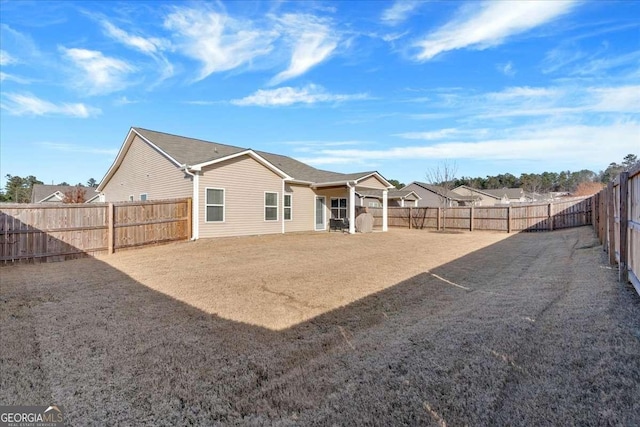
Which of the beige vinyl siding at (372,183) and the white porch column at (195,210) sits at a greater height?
the beige vinyl siding at (372,183)

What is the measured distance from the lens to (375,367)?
2807 mm

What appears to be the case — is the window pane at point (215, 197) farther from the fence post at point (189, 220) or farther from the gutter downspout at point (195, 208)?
the fence post at point (189, 220)

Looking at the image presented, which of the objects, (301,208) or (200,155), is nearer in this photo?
(200,155)

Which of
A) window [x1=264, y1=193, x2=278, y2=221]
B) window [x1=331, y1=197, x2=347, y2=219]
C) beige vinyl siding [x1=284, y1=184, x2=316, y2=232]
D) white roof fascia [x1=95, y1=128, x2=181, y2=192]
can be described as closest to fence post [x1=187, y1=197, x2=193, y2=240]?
white roof fascia [x1=95, y1=128, x2=181, y2=192]

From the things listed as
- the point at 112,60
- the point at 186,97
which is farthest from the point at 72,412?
the point at 186,97

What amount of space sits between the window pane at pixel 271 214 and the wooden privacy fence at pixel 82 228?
12.6 feet

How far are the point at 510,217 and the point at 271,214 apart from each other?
573 inches

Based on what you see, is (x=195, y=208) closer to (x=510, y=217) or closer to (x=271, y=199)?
(x=271, y=199)

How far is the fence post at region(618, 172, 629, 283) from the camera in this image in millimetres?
4809

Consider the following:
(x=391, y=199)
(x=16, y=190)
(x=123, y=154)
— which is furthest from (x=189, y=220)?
(x=16, y=190)

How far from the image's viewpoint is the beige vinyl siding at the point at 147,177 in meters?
13.4

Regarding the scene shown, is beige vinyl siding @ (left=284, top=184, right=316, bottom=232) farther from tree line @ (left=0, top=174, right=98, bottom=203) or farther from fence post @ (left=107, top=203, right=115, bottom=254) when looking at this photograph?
tree line @ (left=0, top=174, right=98, bottom=203)

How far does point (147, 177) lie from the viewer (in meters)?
15.4

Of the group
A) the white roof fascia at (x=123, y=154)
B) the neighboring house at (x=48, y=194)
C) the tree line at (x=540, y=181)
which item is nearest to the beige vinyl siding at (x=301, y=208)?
the white roof fascia at (x=123, y=154)
